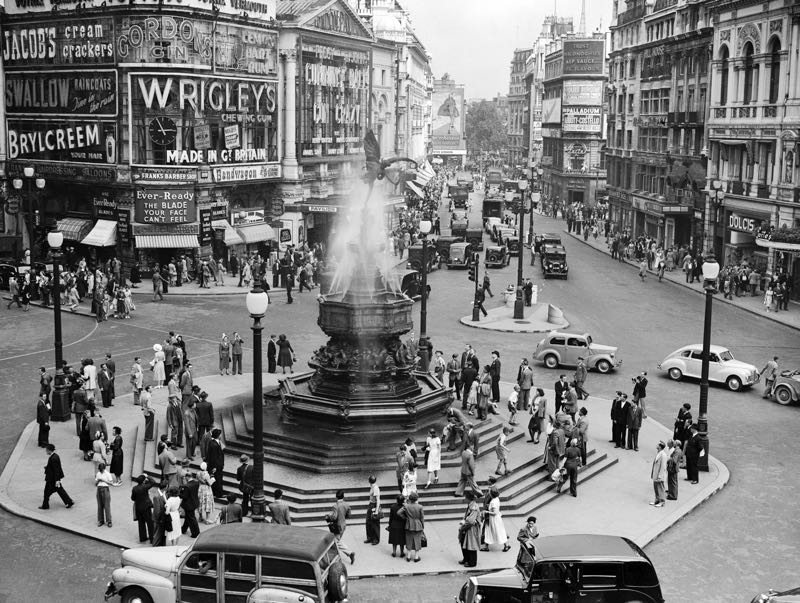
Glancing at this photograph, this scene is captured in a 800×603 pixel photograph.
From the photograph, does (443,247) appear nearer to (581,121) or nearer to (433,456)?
(433,456)

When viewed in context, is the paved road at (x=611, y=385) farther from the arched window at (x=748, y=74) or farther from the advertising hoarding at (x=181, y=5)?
the advertising hoarding at (x=181, y=5)

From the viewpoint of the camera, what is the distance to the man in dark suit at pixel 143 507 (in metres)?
19.5

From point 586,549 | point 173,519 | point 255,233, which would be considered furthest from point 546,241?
point 586,549

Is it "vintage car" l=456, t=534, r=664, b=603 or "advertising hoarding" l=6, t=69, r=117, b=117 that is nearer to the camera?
"vintage car" l=456, t=534, r=664, b=603

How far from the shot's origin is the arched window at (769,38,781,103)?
172 feet

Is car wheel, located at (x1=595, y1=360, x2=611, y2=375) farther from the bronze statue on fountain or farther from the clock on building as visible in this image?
the clock on building

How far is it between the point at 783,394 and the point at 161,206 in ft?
111

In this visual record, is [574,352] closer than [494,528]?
No

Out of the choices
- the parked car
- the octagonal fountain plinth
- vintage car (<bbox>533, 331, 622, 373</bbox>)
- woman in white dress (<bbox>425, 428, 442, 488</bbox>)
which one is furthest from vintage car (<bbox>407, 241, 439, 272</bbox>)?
the parked car

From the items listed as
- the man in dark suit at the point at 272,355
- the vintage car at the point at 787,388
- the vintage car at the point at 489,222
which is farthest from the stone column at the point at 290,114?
the vintage car at the point at 787,388

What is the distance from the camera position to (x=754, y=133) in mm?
54594

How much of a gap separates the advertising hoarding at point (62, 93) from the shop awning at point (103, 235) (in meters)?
5.80

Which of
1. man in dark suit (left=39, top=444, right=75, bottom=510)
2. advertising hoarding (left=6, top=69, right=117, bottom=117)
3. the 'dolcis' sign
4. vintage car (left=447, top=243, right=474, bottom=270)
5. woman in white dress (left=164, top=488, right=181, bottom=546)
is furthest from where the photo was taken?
vintage car (left=447, top=243, right=474, bottom=270)

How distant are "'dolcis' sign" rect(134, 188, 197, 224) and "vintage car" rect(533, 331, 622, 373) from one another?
81.9 feet
